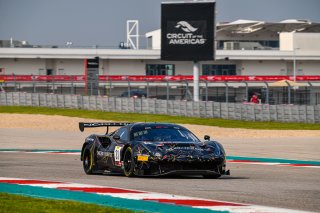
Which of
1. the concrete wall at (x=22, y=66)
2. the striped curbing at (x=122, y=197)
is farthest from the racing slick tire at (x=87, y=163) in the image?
the concrete wall at (x=22, y=66)

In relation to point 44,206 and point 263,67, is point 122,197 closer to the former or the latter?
point 44,206

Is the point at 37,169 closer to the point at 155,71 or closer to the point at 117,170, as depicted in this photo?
the point at 117,170

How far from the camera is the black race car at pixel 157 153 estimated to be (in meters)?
15.5

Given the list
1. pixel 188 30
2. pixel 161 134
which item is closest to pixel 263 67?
pixel 188 30

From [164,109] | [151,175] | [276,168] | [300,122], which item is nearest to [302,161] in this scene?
[276,168]

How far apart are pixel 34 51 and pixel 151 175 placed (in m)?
69.8

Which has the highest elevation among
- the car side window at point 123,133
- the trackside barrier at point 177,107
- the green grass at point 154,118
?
the car side window at point 123,133

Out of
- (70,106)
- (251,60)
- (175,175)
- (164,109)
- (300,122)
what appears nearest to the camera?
(175,175)

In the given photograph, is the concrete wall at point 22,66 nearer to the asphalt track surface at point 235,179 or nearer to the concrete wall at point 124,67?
the concrete wall at point 124,67

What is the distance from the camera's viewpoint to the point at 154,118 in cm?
4400

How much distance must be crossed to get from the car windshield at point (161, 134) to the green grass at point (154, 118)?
1862 cm

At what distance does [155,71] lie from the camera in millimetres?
88750

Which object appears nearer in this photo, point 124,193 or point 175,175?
point 124,193

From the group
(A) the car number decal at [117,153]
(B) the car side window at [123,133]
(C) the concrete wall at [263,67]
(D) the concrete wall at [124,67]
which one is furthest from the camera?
(C) the concrete wall at [263,67]
